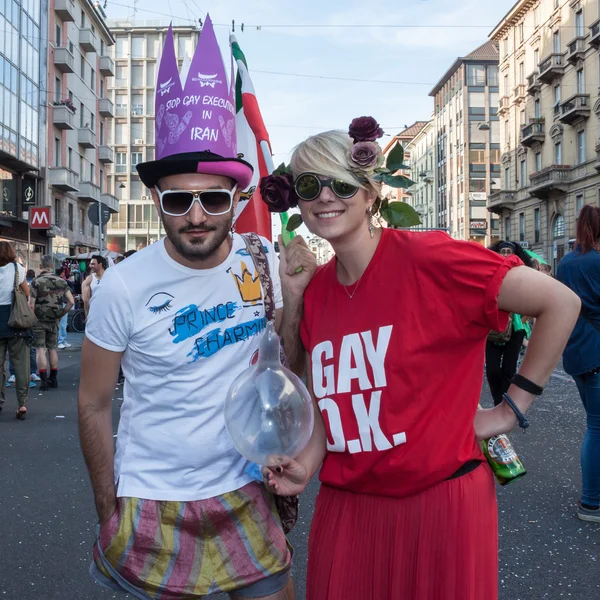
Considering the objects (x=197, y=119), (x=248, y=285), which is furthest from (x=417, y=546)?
(x=197, y=119)

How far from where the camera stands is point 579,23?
122 ft

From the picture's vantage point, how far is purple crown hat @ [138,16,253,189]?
2.10 m

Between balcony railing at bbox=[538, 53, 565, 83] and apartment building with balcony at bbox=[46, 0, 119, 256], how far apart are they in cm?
2719

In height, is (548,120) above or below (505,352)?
above

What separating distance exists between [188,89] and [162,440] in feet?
3.72

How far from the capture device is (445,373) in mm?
1912

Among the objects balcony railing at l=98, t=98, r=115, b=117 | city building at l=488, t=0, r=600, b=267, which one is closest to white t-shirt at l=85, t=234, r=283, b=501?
city building at l=488, t=0, r=600, b=267

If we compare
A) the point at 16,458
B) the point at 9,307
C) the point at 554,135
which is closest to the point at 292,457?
the point at 16,458

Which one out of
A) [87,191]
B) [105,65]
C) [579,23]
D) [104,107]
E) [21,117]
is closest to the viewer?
[21,117]

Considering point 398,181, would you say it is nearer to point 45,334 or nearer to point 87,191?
point 45,334

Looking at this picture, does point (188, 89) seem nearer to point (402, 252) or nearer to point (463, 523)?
point (402, 252)

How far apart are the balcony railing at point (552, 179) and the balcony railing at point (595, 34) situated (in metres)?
6.82

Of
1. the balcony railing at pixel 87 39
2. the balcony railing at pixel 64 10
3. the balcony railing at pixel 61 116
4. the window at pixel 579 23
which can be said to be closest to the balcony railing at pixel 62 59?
the balcony railing at pixel 64 10

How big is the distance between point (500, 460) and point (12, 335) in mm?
6955
